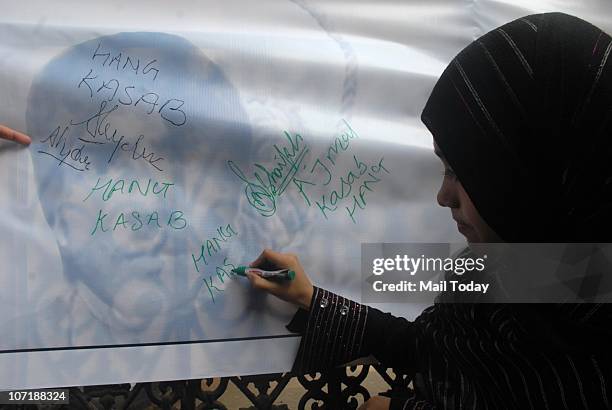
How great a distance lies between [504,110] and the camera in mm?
536

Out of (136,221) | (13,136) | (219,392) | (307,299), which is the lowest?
(219,392)

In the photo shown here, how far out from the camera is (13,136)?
0.68m

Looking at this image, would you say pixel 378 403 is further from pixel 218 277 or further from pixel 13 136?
pixel 13 136

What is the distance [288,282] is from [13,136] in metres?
0.43

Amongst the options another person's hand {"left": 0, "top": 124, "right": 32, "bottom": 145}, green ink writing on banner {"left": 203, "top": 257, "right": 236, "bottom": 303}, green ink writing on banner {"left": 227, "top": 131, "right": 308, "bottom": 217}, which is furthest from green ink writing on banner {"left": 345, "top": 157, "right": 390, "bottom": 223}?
another person's hand {"left": 0, "top": 124, "right": 32, "bottom": 145}

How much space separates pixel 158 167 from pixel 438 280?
486 mm

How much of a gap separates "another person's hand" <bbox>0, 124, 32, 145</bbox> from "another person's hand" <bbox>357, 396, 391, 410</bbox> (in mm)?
614

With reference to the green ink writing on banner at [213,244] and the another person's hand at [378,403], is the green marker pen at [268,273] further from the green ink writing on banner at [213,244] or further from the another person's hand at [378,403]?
the another person's hand at [378,403]

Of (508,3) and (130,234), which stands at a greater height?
(508,3)

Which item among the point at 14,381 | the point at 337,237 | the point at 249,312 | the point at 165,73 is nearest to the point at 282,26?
the point at 165,73

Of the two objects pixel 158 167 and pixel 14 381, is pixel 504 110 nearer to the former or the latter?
pixel 158 167

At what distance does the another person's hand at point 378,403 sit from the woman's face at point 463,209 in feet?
0.97

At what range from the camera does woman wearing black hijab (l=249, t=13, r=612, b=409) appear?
1.69ft

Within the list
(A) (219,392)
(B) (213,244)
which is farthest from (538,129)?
(A) (219,392)
